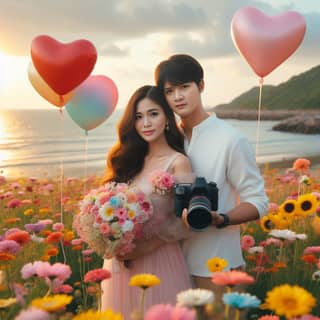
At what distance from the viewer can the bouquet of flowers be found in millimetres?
2051

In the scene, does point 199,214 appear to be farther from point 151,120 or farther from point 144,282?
point 144,282

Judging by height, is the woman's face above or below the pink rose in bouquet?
above

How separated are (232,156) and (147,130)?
15.5 inches

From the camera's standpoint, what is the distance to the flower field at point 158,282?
101cm

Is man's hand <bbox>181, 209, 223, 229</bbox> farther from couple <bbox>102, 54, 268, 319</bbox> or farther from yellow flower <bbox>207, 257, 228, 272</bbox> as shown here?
yellow flower <bbox>207, 257, 228, 272</bbox>

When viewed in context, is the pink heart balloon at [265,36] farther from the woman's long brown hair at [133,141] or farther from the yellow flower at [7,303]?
the yellow flower at [7,303]

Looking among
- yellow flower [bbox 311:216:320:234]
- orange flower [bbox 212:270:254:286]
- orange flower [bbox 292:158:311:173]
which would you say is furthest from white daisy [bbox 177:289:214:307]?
orange flower [bbox 292:158:311:173]

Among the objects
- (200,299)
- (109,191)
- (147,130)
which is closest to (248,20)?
(147,130)

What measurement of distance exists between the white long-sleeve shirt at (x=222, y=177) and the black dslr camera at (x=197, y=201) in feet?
0.66

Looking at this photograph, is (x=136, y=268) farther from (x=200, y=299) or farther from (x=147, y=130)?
(x=200, y=299)

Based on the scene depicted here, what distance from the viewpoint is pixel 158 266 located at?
2.32 m

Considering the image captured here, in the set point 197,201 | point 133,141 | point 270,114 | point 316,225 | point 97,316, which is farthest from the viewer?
point 270,114

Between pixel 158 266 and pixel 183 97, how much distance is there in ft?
2.38

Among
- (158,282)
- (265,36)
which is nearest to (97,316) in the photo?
(158,282)
